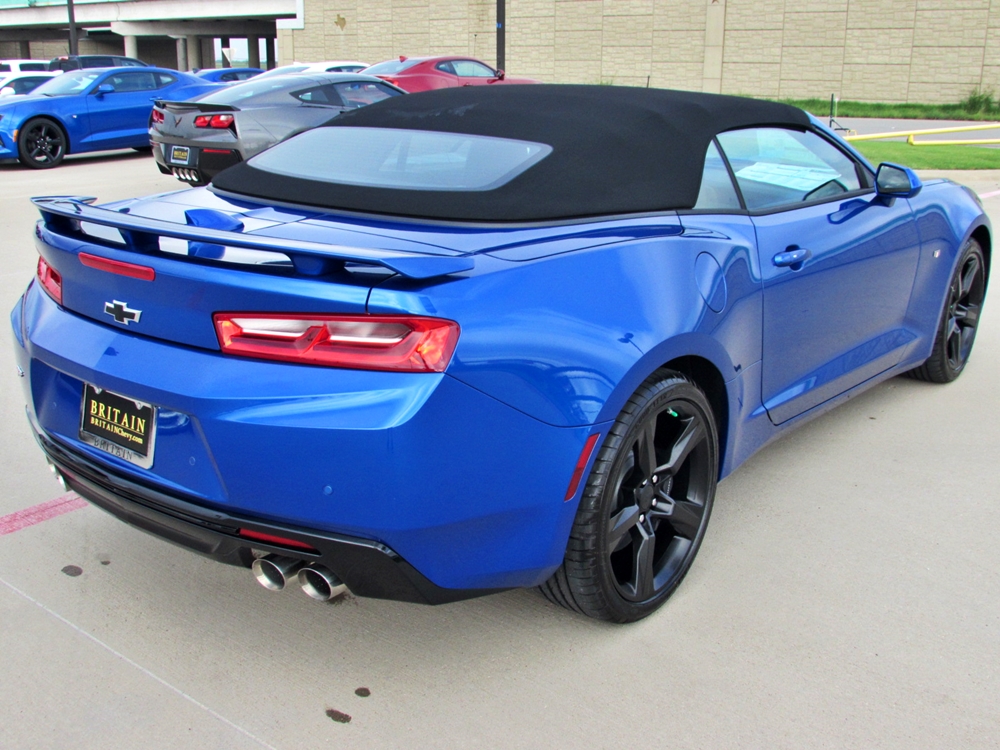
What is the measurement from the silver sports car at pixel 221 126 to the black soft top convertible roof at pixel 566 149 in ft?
22.5

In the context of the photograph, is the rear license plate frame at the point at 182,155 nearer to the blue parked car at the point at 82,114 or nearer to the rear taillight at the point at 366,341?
the blue parked car at the point at 82,114

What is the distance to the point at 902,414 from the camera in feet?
14.8

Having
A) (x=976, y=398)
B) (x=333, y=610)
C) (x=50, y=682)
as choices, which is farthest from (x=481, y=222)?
(x=976, y=398)

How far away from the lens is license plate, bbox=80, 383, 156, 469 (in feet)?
7.52

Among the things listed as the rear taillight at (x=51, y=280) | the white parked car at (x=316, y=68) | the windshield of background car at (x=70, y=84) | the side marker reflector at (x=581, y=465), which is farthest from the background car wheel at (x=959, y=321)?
the white parked car at (x=316, y=68)

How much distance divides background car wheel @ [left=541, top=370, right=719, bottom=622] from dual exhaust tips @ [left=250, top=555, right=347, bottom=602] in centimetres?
62

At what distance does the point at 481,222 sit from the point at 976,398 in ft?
10.6

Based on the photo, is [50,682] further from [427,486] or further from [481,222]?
[481,222]

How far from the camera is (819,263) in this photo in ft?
11.0

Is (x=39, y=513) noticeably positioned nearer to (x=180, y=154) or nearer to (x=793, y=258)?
(x=793, y=258)

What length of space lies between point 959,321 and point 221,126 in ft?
25.2

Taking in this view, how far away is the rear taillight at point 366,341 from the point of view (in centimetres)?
207

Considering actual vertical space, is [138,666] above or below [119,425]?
below

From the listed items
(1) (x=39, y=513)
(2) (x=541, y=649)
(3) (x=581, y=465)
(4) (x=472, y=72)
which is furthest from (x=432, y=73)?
(3) (x=581, y=465)
